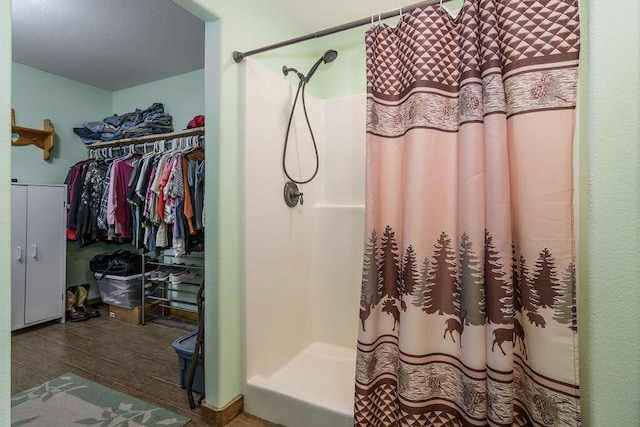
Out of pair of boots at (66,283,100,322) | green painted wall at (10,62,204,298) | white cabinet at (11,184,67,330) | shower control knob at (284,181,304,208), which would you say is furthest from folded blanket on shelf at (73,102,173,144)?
shower control knob at (284,181,304,208)

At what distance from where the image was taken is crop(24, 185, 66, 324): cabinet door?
2736 mm

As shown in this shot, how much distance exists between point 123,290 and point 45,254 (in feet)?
2.46

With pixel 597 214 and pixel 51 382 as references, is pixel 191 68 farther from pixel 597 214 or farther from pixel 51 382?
pixel 597 214

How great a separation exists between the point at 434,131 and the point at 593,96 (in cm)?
45

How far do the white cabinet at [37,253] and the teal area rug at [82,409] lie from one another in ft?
4.10

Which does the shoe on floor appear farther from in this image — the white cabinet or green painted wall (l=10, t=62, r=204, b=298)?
green painted wall (l=10, t=62, r=204, b=298)

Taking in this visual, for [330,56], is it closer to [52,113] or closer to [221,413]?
[221,413]

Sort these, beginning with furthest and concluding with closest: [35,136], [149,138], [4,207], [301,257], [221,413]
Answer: [35,136] → [149,138] → [301,257] → [221,413] → [4,207]

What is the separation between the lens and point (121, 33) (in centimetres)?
245

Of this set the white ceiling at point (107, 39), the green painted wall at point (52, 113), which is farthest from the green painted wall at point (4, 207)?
the green painted wall at point (52, 113)

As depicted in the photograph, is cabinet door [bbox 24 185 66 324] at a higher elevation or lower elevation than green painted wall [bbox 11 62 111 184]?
lower

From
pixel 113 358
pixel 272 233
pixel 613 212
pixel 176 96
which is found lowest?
pixel 113 358

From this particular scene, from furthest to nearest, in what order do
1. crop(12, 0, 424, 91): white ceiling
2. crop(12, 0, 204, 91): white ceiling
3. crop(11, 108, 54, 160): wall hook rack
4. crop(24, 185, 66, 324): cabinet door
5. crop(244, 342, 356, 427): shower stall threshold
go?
crop(11, 108, 54, 160): wall hook rack → crop(24, 185, 66, 324): cabinet door → crop(12, 0, 204, 91): white ceiling → crop(12, 0, 424, 91): white ceiling → crop(244, 342, 356, 427): shower stall threshold

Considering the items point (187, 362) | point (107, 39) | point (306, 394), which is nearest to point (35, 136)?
point (107, 39)
